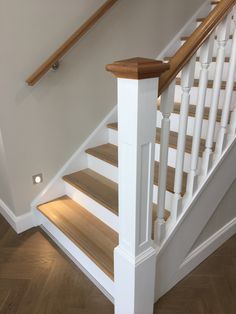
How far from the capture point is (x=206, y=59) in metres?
1.35

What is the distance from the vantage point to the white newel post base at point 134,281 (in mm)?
1334

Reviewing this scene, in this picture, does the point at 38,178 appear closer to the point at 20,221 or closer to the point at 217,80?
the point at 20,221

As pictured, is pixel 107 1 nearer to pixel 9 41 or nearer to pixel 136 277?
pixel 9 41

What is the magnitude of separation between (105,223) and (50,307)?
62 centimetres

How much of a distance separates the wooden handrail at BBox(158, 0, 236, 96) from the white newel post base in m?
0.77

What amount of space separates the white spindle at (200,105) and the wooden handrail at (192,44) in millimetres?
72

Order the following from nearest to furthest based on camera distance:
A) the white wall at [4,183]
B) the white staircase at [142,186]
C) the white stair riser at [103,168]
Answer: the white staircase at [142,186], the white wall at [4,183], the white stair riser at [103,168]

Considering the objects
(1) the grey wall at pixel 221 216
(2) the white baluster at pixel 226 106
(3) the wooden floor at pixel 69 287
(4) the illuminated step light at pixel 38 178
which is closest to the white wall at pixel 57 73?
(4) the illuminated step light at pixel 38 178

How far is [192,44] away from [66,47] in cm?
106

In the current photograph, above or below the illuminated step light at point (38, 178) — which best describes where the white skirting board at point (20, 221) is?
below

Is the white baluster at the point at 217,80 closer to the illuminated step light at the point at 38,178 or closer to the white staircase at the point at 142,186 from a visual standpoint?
the white staircase at the point at 142,186

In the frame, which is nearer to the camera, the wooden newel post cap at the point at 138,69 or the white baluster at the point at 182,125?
the wooden newel post cap at the point at 138,69

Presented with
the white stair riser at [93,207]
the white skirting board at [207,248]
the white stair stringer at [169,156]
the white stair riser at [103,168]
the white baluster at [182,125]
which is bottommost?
the white skirting board at [207,248]

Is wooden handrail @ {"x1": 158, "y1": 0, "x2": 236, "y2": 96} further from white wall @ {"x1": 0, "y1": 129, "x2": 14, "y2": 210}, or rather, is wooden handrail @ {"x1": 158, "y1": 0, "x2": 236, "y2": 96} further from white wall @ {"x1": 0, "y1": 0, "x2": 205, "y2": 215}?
white wall @ {"x1": 0, "y1": 129, "x2": 14, "y2": 210}
